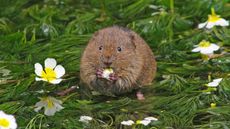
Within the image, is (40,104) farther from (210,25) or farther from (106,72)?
(210,25)

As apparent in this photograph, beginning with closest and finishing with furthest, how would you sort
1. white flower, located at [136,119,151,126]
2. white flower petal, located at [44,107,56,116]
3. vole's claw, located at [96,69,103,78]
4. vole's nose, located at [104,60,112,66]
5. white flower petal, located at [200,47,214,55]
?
white flower, located at [136,119,151,126]
white flower petal, located at [44,107,56,116]
vole's nose, located at [104,60,112,66]
vole's claw, located at [96,69,103,78]
white flower petal, located at [200,47,214,55]

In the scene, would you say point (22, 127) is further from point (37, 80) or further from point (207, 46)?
point (207, 46)

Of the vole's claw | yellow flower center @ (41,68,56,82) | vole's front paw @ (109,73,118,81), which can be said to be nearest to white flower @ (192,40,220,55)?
vole's front paw @ (109,73,118,81)

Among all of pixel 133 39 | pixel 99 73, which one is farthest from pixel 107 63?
pixel 133 39

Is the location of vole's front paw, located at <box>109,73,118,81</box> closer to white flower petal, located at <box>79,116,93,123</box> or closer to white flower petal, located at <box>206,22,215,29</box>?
white flower petal, located at <box>79,116,93,123</box>

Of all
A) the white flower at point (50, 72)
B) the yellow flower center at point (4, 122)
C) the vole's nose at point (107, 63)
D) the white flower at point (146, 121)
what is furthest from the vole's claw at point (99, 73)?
the yellow flower center at point (4, 122)
